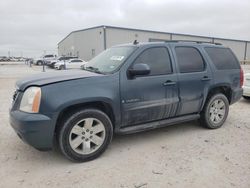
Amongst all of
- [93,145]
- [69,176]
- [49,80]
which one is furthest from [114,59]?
[69,176]

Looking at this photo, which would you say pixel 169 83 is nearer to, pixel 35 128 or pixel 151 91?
pixel 151 91

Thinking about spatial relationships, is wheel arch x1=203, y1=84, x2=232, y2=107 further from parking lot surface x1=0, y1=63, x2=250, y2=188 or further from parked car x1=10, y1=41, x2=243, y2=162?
parking lot surface x1=0, y1=63, x2=250, y2=188

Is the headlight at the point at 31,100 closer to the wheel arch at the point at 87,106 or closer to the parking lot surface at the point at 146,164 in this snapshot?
the wheel arch at the point at 87,106

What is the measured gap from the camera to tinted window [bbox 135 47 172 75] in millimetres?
3896

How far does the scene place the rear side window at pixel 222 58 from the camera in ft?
15.6

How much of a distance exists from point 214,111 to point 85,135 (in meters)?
2.87

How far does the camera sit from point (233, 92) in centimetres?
503

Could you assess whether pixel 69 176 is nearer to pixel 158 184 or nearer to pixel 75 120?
pixel 75 120

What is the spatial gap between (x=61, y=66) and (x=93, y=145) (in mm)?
25245

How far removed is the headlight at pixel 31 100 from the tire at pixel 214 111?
3.24m

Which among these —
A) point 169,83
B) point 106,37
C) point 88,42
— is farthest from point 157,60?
point 88,42

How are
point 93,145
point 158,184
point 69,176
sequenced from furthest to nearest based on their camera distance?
point 93,145 → point 69,176 → point 158,184

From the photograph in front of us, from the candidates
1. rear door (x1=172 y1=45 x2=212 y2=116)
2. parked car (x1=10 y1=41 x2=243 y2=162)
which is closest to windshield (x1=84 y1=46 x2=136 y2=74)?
parked car (x1=10 y1=41 x2=243 y2=162)

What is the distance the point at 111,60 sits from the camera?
403cm
